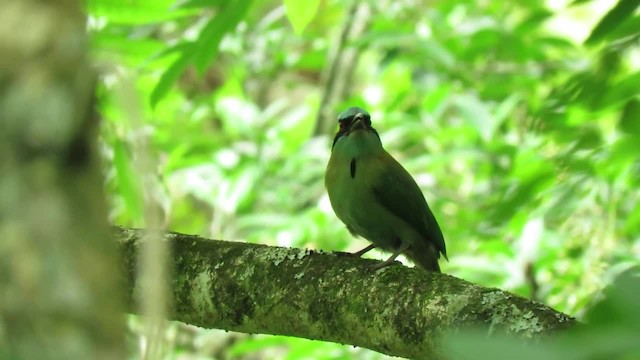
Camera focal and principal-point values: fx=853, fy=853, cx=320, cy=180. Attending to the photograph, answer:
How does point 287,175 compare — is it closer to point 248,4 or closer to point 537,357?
point 248,4

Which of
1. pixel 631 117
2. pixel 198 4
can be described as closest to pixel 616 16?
pixel 631 117

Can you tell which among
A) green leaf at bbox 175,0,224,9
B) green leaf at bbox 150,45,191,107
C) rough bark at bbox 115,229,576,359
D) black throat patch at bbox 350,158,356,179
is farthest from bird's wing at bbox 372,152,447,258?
green leaf at bbox 175,0,224,9

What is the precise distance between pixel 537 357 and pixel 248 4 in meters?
1.69

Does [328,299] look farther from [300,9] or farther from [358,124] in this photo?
[358,124]

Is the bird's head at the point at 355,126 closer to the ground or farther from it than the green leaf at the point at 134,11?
farther from it

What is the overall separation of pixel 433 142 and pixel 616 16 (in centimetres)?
407

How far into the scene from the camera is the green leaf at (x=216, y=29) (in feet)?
7.61

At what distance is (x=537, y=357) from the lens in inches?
31.4

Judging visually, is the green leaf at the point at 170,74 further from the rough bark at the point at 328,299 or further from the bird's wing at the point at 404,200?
the bird's wing at the point at 404,200

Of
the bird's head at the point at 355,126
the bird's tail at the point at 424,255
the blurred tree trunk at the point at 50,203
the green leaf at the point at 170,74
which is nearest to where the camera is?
the blurred tree trunk at the point at 50,203

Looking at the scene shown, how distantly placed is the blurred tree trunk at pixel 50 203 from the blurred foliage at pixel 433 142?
55.0 inches

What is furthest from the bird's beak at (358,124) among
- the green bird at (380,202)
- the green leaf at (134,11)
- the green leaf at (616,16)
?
the green leaf at (616,16)

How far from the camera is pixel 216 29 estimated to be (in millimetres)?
2424

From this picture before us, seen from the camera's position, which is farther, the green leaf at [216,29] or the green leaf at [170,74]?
the green leaf at [170,74]
